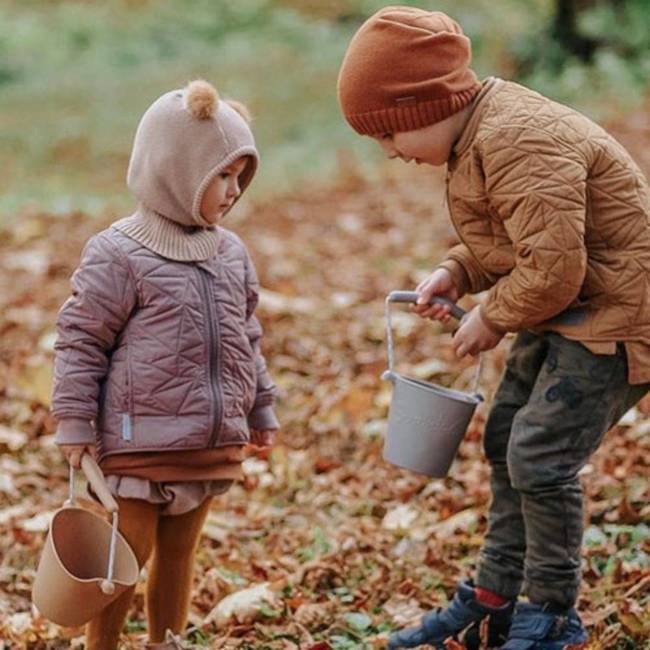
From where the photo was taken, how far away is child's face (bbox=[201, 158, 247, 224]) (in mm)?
3666

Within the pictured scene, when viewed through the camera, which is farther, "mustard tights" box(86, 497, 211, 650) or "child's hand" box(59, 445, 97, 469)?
"mustard tights" box(86, 497, 211, 650)

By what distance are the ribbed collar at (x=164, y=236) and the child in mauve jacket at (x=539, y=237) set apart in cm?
56

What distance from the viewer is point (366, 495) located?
18.4 feet

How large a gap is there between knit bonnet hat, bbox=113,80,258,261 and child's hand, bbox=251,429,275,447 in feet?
2.13

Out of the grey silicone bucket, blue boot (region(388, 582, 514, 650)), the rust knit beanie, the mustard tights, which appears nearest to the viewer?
the rust knit beanie

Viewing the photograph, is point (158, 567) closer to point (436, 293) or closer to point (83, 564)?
point (83, 564)

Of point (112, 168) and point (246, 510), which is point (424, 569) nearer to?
point (246, 510)

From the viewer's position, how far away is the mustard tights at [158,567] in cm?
377

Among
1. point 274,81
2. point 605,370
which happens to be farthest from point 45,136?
point 605,370

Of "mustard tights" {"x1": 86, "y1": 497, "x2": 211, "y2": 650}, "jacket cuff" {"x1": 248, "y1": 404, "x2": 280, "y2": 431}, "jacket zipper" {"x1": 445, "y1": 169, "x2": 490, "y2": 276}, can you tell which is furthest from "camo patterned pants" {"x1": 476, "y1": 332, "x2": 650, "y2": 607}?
"mustard tights" {"x1": 86, "y1": 497, "x2": 211, "y2": 650}

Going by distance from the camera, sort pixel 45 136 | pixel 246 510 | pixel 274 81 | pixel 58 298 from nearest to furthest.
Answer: pixel 246 510 → pixel 58 298 → pixel 45 136 → pixel 274 81

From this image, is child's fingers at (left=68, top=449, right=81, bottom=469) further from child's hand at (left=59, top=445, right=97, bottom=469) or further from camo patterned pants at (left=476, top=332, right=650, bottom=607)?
camo patterned pants at (left=476, top=332, right=650, bottom=607)

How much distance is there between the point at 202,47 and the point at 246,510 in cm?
1440

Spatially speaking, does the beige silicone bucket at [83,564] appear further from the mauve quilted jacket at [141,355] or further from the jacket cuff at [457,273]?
the jacket cuff at [457,273]
